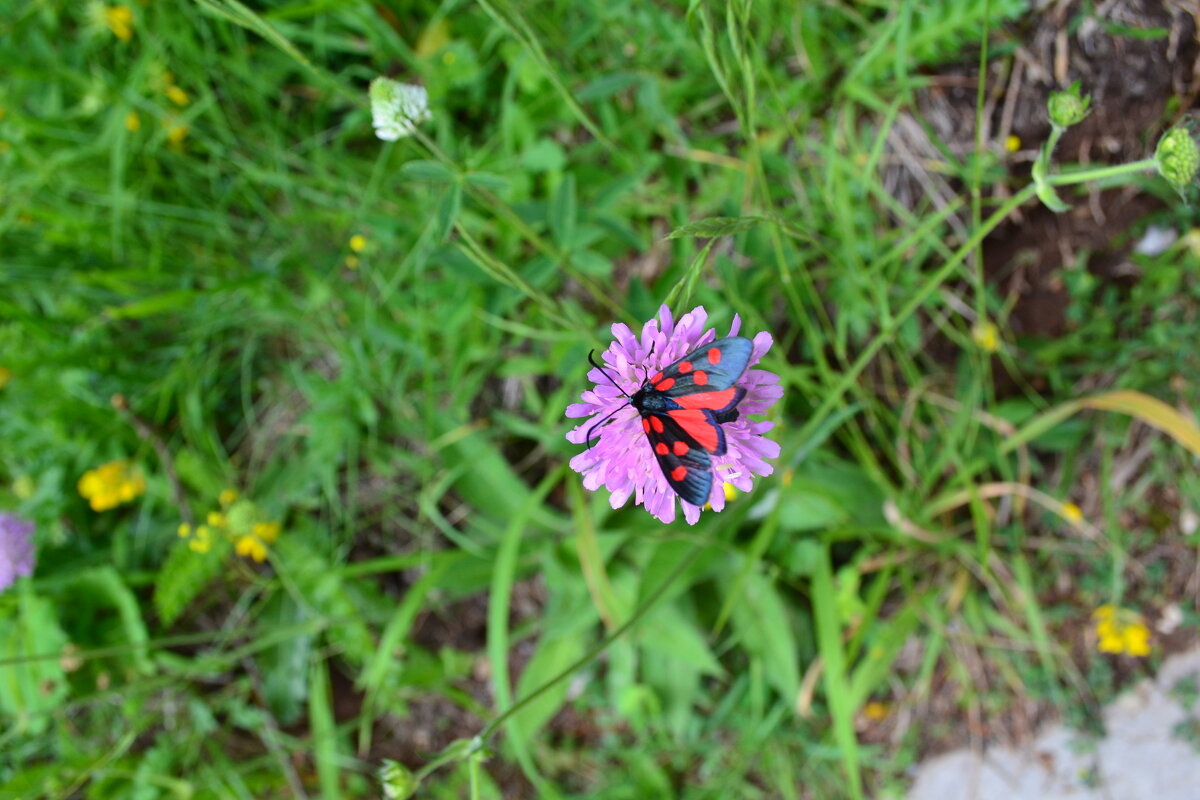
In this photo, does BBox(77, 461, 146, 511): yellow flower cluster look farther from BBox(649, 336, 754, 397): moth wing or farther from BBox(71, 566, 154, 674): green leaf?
BBox(649, 336, 754, 397): moth wing

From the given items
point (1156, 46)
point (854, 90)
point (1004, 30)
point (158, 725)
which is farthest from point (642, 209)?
point (158, 725)

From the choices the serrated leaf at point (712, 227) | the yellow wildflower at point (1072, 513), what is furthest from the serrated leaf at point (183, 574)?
the yellow wildflower at point (1072, 513)

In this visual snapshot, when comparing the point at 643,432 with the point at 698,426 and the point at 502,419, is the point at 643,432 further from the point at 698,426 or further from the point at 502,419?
the point at 502,419

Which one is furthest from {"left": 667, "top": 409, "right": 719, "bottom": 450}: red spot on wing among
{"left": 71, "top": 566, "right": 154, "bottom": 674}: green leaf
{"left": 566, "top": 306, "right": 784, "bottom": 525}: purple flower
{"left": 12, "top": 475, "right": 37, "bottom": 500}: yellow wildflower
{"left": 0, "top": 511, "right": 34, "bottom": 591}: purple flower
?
{"left": 12, "top": 475, "right": 37, "bottom": 500}: yellow wildflower

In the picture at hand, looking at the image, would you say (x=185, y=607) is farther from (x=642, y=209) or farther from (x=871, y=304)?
(x=871, y=304)

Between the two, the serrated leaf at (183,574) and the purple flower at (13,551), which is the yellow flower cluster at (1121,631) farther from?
the purple flower at (13,551)
